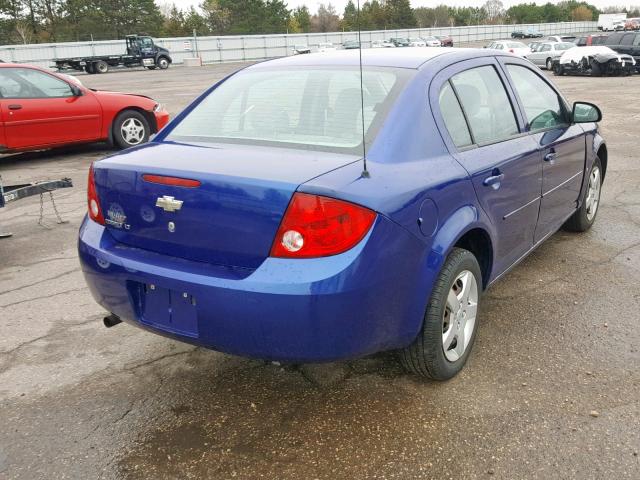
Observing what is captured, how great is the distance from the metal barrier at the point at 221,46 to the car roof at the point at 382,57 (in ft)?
141

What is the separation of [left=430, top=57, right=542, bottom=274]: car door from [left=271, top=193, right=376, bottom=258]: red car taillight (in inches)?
33.8

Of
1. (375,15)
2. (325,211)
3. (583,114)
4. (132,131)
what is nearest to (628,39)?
(132,131)

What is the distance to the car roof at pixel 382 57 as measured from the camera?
3178mm

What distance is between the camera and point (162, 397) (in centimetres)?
295

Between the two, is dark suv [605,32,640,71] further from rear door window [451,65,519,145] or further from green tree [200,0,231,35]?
green tree [200,0,231,35]

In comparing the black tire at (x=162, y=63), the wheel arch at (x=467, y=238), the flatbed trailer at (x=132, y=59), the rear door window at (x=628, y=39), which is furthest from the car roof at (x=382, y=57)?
the black tire at (x=162, y=63)

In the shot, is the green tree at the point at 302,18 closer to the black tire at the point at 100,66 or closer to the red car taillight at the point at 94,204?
the black tire at the point at 100,66

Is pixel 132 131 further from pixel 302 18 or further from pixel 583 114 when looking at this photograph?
pixel 302 18

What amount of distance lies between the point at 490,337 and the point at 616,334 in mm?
724

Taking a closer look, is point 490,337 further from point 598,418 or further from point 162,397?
point 162,397

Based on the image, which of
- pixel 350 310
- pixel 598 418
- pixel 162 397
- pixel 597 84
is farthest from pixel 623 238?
pixel 597 84

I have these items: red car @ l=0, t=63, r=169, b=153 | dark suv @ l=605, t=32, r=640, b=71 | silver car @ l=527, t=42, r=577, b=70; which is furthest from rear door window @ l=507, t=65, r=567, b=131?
silver car @ l=527, t=42, r=577, b=70

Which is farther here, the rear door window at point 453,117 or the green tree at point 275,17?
the green tree at point 275,17

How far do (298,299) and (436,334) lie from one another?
0.82 meters
